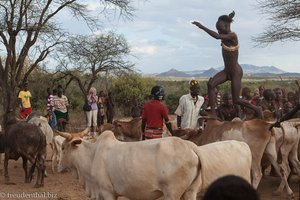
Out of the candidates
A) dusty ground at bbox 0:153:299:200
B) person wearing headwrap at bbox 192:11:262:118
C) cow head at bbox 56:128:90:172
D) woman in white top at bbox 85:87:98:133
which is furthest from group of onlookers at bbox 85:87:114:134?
cow head at bbox 56:128:90:172

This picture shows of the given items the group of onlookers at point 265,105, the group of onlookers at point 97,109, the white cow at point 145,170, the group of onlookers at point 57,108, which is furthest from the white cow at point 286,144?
the group of onlookers at point 57,108

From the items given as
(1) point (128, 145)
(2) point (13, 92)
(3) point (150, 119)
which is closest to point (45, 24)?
(2) point (13, 92)

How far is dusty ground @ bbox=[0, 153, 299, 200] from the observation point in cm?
844

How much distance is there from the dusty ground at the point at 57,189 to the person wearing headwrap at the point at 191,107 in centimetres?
179

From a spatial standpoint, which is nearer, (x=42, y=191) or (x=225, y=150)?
(x=225, y=150)

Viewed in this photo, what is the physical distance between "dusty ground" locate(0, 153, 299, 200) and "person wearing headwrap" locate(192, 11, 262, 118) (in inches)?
61.5

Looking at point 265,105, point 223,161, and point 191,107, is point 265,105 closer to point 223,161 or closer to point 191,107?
point 191,107

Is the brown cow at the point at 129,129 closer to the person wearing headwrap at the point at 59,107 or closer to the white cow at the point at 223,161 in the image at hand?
the person wearing headwrap at the point at 59,107

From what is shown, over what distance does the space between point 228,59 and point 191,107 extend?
103cm

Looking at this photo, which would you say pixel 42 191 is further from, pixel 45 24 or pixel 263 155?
pixel 45 24

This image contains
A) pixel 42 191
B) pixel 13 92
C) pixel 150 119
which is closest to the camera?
pixel 150 119

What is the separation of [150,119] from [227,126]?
4.38 feet

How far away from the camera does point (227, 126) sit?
7887 millimetres

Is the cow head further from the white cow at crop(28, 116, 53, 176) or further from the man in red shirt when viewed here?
the white cow at crop(28, 116, 53, 176)
